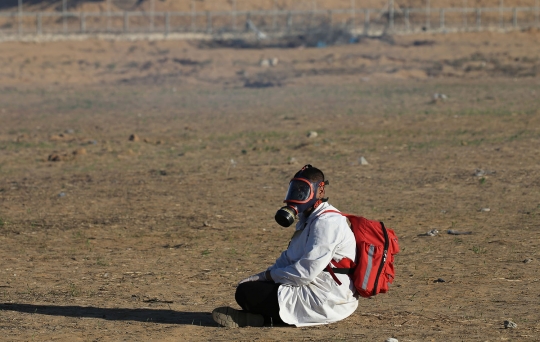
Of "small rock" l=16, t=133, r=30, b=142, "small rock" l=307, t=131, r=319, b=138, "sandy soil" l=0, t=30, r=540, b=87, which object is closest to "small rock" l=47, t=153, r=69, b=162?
"small rock" l=16, t=133, r=30, b=142

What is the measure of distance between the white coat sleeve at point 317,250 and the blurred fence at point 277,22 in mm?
36730

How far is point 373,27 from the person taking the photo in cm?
4819

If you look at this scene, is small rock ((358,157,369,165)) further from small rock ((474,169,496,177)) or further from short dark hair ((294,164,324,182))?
short dark hair ((294,164,324,182))

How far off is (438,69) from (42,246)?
2639 centimetres

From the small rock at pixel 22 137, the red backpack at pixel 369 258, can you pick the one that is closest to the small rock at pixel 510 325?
the red backpack at pixel 369 258

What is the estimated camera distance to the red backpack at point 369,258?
19.8 ft

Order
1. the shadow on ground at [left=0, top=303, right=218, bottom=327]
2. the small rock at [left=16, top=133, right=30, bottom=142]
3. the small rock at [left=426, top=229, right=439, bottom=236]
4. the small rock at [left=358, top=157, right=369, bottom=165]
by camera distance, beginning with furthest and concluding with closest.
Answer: the small rock at [left=16, top=133, right=30, bottom=142], the small rock at [left=358, top=157, right=369, bottom=165], the small rock at [left=426, top=229, right=439, bottom=236], the shadow on ground at [left=0, top=303, right=218, bottom=327]

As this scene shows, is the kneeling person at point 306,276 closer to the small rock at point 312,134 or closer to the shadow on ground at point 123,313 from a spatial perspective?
the shadow on ground at point 123,313

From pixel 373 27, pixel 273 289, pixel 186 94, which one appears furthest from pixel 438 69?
pixel 273 289

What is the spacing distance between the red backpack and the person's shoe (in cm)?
64

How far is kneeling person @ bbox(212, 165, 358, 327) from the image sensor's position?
5.91 metres

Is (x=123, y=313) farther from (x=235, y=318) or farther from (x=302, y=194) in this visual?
(x=302, y=194)

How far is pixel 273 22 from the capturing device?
161 ft

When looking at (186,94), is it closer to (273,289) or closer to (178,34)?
(178,34)
